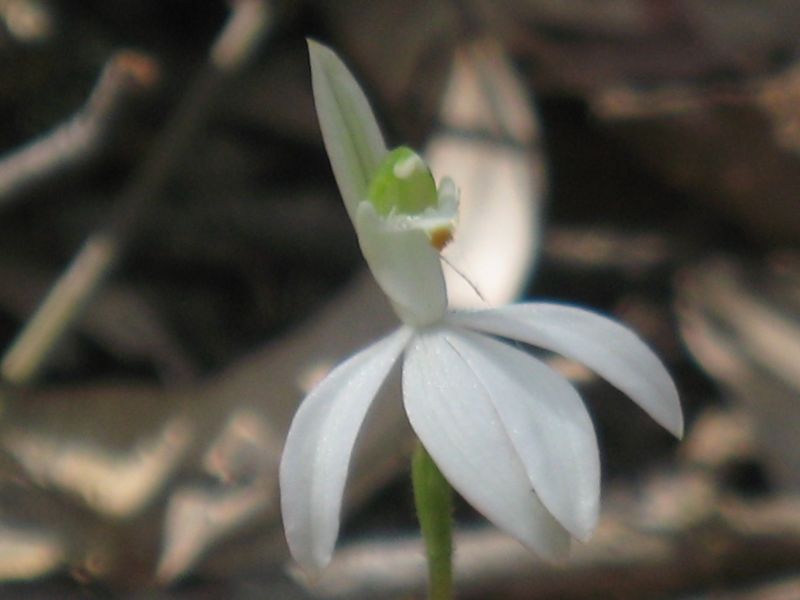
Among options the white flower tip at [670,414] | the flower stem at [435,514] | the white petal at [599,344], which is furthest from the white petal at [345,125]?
→ the white flower tip at [670,414]

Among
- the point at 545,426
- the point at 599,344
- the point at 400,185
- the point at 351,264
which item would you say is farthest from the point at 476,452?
the point at 351,264

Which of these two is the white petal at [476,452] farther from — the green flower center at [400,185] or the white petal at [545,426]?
the green flower center at [400,185]

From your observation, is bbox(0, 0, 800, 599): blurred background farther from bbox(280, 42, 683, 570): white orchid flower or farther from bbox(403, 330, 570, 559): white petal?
bbox(403, 330, 570, 559): white petal

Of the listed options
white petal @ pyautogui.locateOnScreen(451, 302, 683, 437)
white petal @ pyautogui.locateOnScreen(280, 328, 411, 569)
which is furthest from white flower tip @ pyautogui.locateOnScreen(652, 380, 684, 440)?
white petal @ pyautogui.locateOnScreen(280, 328, 411, 569)

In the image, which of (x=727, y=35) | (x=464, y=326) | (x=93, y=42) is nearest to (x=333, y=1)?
(x=93, y=42)

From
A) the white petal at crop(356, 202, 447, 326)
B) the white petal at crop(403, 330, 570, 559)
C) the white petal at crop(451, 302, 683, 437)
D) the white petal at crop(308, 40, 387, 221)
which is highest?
the white petal at crop(308, 40, 387, 221)

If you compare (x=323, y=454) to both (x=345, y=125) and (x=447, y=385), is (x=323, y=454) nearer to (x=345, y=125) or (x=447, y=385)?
(x=447, y=385)

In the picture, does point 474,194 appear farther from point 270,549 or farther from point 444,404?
point 444,404
